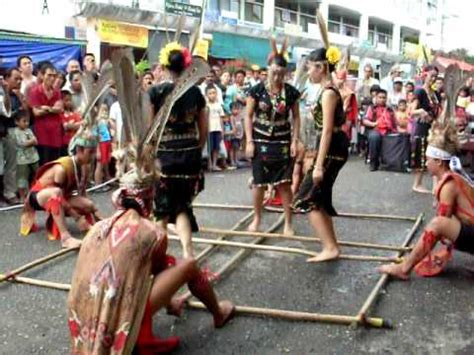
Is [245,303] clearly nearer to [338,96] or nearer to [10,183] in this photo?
[338,96]

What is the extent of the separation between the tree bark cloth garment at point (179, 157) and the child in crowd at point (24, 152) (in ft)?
10.8

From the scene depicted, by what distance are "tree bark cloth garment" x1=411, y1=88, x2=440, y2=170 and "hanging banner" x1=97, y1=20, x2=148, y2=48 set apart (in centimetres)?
971

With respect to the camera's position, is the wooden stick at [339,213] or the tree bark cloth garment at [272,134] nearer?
the tree bark cloth garment at [272,134]

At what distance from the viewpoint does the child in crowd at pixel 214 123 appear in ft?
32.2

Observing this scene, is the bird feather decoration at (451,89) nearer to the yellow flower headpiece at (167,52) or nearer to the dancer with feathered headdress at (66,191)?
the yellow flower headpiece at (167,52)

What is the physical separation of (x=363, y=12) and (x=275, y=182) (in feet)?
104

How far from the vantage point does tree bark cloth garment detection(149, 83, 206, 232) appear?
432 centimetres

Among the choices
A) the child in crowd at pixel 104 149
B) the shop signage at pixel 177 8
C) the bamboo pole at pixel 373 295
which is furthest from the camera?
the shop signage at pixel 177 8

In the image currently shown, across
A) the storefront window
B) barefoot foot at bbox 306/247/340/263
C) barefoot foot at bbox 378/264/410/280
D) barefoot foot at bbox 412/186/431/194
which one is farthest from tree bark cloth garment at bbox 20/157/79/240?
the storefront window

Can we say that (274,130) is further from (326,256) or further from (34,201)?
(34,201)

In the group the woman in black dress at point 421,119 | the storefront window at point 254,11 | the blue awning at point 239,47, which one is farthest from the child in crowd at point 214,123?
the storefront window at point 254,11

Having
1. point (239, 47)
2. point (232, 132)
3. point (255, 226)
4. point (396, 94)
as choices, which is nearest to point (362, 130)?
point (396, 94)

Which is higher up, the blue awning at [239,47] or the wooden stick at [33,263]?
the blue awning at [239,47]

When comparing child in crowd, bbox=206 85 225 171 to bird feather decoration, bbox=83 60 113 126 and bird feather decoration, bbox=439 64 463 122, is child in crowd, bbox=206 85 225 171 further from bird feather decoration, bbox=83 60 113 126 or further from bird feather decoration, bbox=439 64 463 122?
bird feather decoration, bbox=439 64 463 122
